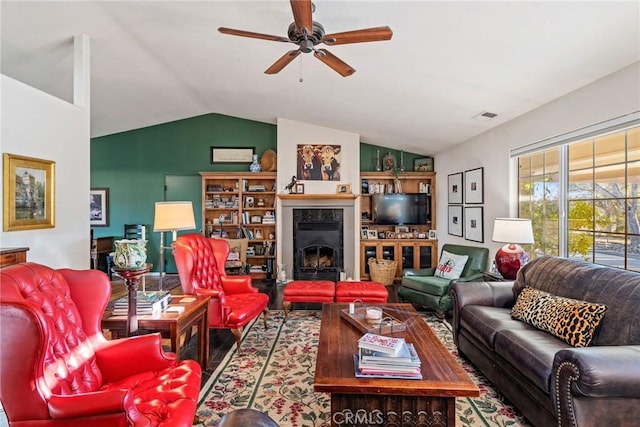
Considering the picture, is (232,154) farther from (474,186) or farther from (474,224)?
(474,224)

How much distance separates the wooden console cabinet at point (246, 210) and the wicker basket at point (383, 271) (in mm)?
1899

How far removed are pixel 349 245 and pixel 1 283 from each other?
16.8ft

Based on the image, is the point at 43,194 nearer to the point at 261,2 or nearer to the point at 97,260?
the point at 261,2

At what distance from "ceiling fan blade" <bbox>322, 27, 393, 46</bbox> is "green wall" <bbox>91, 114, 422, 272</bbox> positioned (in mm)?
4409

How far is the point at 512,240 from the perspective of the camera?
329 centimetres

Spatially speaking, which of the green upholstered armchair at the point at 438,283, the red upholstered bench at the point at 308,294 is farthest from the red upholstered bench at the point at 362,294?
the green upholstered armchair at the point at 438,283

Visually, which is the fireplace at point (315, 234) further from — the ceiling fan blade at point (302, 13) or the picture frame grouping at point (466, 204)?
the ceiling fan blade at point (302, 13)

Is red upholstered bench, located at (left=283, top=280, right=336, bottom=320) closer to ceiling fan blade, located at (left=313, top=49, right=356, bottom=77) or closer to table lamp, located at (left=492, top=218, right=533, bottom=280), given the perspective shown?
table lamp, located at (left=492, top=218, right=533, bottom=280)

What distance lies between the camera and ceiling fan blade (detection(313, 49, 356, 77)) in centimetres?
248

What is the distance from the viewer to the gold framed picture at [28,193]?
2781mm

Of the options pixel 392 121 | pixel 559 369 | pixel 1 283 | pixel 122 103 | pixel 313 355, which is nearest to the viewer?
pixel 1 283

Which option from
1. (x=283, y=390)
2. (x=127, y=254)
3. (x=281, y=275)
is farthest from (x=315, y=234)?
(x=127, y=254)

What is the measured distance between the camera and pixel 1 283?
1500mm

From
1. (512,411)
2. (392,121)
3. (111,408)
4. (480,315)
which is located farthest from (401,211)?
(111,408)
